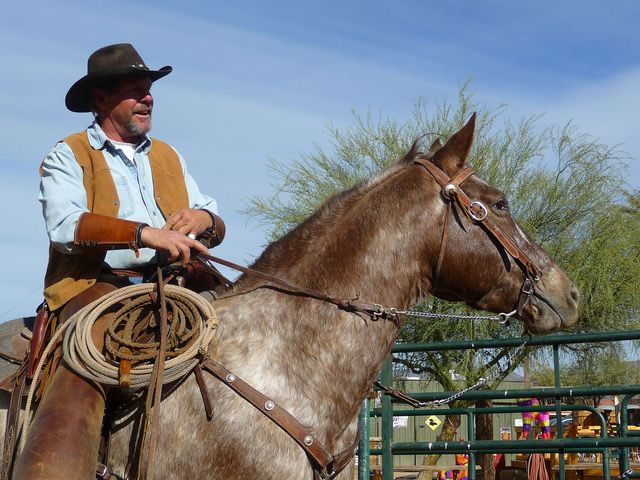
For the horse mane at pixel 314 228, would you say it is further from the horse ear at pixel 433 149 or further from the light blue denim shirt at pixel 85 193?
the light blue denim shirt at pixel 85 193

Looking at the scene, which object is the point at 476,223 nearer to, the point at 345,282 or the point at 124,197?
the point at 345,282

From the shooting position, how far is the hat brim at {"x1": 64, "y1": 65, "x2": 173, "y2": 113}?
422cm

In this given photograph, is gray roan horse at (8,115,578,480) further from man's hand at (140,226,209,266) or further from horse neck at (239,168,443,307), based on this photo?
man's hand at (140,226,209,266)

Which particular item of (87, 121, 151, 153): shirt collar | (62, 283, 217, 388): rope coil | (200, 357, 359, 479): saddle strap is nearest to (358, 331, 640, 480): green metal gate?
(200, 357, 359, 479): saddle strap

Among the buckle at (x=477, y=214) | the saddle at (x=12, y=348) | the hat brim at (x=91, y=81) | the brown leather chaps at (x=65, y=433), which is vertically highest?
the hat brim at (x=91, y=81)

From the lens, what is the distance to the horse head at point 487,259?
406cm

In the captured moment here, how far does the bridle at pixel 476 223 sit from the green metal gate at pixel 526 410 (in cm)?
178

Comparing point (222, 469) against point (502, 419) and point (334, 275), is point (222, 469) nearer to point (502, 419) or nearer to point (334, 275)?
point (334, 275)

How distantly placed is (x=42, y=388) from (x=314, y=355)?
4.10ft

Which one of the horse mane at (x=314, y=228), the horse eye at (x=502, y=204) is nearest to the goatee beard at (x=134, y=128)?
the horse mane at (x=314, y=228)

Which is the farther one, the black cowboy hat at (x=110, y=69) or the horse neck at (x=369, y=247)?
the black cowboy hat at (x=110, y=69)

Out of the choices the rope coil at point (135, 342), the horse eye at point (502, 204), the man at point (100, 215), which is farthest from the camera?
the horse eye at point (502, 204)

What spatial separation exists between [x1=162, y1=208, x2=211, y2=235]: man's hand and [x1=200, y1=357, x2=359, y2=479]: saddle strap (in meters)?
0.72

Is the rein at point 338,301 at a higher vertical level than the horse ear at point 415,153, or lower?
lower
